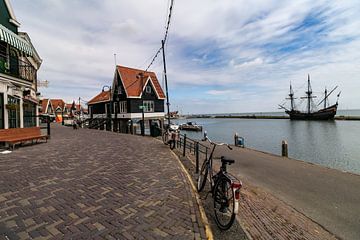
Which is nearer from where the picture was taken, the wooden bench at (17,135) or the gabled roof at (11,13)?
the wooden bench at (17,135)

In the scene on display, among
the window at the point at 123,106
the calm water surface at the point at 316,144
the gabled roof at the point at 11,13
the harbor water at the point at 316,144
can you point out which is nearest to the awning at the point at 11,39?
the gabled roof at the point at 11,13

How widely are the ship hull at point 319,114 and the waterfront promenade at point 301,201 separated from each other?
8918cm

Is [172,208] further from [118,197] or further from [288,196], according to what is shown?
[288,196]

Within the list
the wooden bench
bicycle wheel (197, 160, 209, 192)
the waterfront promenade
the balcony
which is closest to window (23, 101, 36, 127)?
the balcony

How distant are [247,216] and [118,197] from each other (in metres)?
2.94

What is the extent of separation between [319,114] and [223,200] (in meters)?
102

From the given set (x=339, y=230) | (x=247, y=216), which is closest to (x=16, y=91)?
(x=247, y=216)

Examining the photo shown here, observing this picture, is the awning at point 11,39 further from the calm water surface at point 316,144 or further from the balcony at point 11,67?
the calm water surface at point 316,144

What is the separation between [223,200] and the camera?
4133 millimetres

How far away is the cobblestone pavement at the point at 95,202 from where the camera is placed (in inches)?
137

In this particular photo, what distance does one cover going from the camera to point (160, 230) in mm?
3562

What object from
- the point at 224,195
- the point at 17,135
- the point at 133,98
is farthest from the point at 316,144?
the point at 17,135

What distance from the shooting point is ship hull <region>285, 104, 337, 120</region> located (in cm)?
8481

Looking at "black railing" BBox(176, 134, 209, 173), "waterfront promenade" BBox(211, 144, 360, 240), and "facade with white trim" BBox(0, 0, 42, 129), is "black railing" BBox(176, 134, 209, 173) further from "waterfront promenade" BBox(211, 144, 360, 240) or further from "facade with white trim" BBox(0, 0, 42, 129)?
"facade with white trim" BBox(0, 0, 42, 129)
